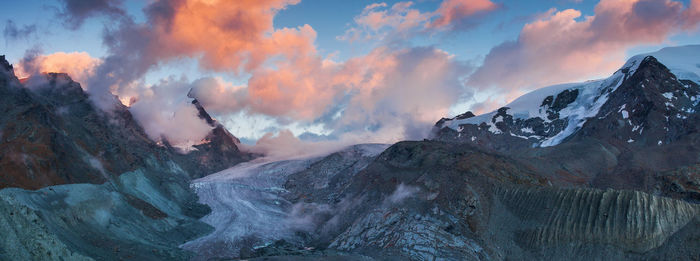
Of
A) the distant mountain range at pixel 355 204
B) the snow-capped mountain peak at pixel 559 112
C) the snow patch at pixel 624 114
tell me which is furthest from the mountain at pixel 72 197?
the snow-capped mountain peak at pixel 559 112

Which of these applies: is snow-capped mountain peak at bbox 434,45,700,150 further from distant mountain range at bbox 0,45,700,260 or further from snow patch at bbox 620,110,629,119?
distant mountain range at bbox 0,45,700,260

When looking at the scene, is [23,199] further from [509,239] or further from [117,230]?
[509,239]

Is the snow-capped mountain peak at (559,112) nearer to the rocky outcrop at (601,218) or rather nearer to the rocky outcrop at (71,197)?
the rocky outcrop at (601,218)

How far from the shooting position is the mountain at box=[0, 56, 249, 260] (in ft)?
102

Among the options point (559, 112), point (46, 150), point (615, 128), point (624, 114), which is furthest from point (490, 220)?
point (559, 112)

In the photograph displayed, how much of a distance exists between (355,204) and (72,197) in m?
37.7

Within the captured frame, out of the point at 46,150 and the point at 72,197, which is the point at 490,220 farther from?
the point at 46,150

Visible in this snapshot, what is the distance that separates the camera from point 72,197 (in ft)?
167

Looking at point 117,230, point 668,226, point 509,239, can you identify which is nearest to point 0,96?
point 117,230

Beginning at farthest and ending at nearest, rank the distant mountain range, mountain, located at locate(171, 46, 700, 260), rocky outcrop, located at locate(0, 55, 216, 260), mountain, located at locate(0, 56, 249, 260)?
mountain, located at locate(171, 46, 700, 260)
the distant mountain range
mountain, located at locate(0, 56, 249, 260)
rocky outcrop, located at locate(0, 55, 216, 260)

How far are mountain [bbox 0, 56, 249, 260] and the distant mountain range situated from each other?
20cm

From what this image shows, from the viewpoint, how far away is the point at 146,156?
370ft

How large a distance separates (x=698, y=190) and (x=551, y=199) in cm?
2414

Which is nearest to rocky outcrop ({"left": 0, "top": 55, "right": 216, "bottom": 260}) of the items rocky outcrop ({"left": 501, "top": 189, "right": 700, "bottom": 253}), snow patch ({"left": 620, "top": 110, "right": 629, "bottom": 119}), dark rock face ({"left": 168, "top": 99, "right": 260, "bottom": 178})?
rocky outcrop ({"left": 501, "top": 189, "right": 700, "bottom": 253})
